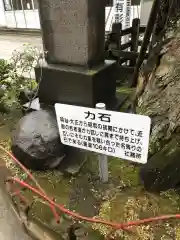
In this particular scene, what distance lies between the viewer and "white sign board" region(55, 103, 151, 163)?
→ 2.42 meters

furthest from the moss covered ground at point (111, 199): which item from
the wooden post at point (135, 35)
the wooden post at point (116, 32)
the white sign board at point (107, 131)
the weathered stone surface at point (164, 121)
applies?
the wooden post at point (135, 35)

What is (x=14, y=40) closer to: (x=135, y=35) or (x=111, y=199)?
(x=135, y=35)

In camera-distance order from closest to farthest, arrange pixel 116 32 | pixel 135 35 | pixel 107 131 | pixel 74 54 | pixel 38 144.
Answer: pixel 107 131, pixel 38 144, pixel 74 54, pixel 116 32, pixel 135 35

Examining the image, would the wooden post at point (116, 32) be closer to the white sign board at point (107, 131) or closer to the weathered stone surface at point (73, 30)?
the weathered stone surface at point (73, 30)

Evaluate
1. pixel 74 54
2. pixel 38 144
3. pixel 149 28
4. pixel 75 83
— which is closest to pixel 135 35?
pixel 149 28

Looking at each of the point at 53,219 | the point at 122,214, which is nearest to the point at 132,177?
the point at 122,214

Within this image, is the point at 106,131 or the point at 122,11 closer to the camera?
the point at 106,131

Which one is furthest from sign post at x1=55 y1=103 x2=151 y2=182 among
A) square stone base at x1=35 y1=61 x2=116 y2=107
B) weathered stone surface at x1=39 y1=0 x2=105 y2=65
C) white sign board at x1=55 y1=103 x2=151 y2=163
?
weathered stone surface at x1=39 y1=0 x2=105 y2=65

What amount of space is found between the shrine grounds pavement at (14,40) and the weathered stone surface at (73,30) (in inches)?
332

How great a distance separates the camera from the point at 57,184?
11.2ft

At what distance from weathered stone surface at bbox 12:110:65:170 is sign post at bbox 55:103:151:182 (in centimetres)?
61

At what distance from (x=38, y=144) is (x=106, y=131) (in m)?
1.30

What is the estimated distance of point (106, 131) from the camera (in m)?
2.61

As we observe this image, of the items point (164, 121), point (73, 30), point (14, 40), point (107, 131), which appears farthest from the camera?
point (14, 40)
